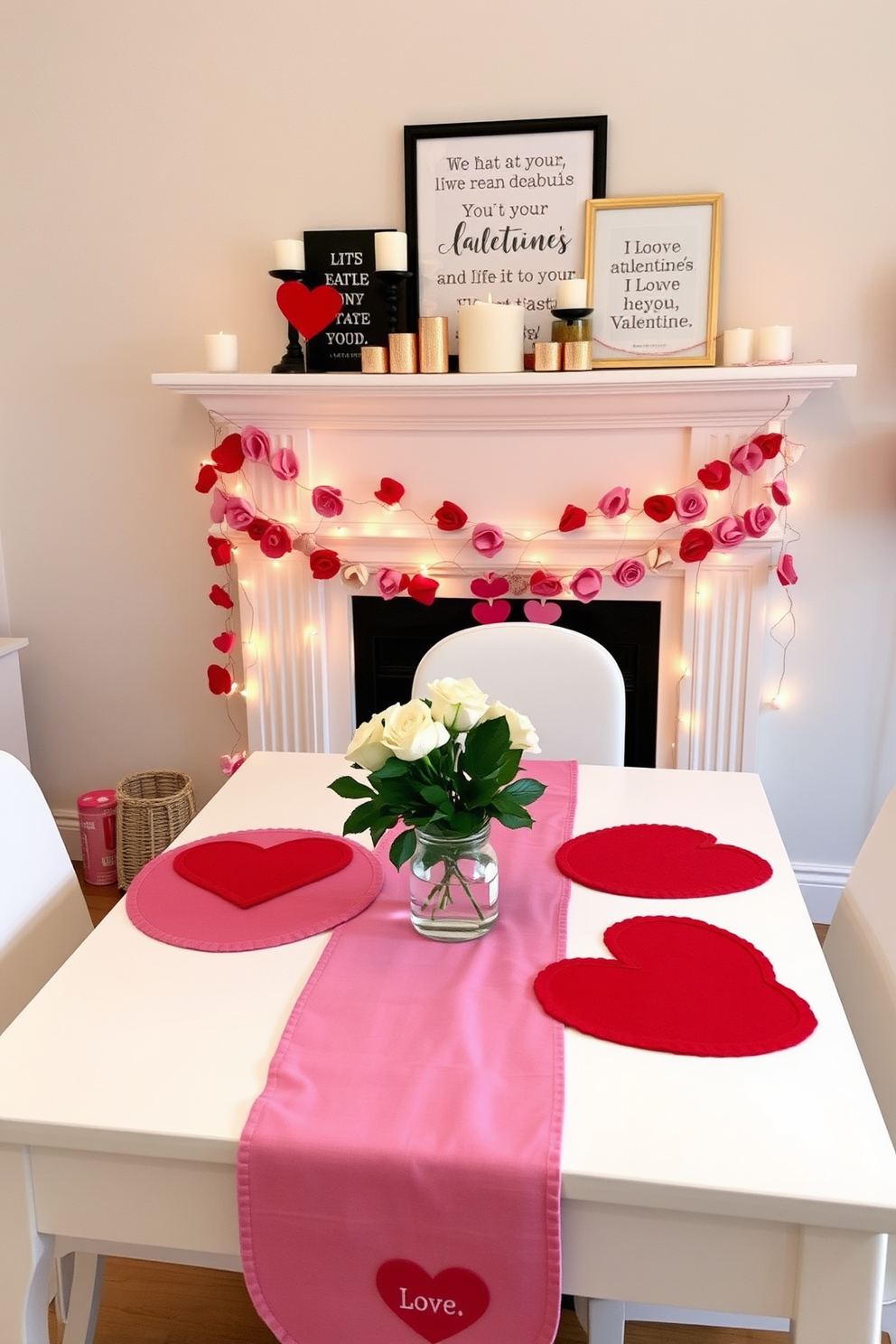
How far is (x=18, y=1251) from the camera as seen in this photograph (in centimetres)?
107

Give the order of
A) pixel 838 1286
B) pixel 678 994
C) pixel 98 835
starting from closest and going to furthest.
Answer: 1. pixel 838 1286
2. pixel 678 994
3. pixel 98 835

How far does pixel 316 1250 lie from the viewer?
101 centimetres

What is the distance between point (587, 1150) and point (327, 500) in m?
1.98

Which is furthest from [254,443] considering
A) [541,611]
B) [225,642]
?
[541,611]

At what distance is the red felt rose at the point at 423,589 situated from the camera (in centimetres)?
272

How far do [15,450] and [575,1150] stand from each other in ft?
8.61

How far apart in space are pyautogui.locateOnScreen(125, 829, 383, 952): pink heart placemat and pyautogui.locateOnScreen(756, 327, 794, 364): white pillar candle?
1.58m

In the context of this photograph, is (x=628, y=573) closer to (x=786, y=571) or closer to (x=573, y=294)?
(x=786, y=571)

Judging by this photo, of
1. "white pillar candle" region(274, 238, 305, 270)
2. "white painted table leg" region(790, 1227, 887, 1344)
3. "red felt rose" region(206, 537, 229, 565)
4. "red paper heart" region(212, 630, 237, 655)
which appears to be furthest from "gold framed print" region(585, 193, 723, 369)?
"white painted table leg" region(790, 1227, 887, 1344)

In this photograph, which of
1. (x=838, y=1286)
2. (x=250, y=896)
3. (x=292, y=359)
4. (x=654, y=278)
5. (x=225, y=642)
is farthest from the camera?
(x=225, y=642)

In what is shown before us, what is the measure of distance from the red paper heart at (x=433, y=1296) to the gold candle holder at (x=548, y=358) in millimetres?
1991

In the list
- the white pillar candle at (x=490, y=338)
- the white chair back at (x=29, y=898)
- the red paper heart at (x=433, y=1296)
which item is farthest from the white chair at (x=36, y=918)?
the white pillar candle at (x=490, y=338)

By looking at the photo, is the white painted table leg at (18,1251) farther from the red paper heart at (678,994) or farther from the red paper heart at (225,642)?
the red paper heart at (225,642)

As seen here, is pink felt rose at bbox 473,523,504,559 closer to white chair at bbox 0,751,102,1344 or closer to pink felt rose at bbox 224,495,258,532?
pink felt rose at bbox 224,495,258,532
